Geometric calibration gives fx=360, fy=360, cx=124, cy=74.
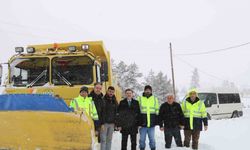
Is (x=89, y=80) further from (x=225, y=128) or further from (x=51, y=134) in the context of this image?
(x=225, y=128)

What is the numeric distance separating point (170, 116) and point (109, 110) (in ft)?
5.93

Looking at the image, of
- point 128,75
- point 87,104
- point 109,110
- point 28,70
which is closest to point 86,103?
point 87,104

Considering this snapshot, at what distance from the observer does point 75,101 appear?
6.99 m

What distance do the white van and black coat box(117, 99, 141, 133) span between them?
15.6 m

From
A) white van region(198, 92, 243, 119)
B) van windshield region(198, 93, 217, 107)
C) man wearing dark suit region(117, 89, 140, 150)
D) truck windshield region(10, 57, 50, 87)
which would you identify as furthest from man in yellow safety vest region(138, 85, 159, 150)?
van windshield region(198, 93, 217, 107)

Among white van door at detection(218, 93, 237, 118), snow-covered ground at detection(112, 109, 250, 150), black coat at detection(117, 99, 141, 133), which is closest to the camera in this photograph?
black coat at detection(117, 99, 141, 133)

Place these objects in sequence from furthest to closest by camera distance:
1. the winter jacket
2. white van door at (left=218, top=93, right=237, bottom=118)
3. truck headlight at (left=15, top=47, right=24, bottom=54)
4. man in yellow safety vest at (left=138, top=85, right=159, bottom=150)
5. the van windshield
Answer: white van door at (left=218, top=93, right=237, bottom=118)
the van windshield
truck headlight at (left=15, top=47, right=24, bottom=54)
the winter jacket
man in yellow safety vest at (left=138, top=85, right=159, bottom=150)

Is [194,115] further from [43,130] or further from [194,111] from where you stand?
[43,130]

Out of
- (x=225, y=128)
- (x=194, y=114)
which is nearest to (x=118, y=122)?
(x=194, y=114)

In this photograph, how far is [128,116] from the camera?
823 cm

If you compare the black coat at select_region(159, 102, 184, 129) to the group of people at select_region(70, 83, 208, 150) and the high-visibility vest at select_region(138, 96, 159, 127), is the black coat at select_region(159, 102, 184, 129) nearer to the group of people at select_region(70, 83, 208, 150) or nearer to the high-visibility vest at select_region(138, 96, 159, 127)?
the group of people at select_region(70, 83, 208, 150)

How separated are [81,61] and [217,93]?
56.8ft

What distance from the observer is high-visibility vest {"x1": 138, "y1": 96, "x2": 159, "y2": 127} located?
28.0 feet

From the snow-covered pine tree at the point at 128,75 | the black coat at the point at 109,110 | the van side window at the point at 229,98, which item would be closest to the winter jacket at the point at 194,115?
the black coat at the point at 109,110
